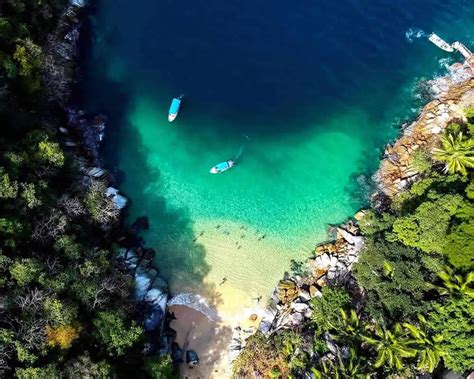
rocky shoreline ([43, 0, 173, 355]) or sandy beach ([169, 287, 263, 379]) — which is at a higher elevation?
rocky shoreline ([43, 0, 173, 355])

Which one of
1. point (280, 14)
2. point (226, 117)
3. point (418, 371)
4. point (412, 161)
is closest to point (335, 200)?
point (412, 161)

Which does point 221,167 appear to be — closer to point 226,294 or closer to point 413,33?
point 226,294

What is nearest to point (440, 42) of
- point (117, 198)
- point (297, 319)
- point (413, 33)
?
point (413, 33)

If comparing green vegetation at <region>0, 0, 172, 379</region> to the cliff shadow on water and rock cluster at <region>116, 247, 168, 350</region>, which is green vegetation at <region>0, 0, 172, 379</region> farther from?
the cliff shadow on water

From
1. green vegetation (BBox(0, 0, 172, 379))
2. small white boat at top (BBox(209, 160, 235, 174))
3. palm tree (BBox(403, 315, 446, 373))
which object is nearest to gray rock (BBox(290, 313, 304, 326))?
palm tree (BBox(403, 315, 446, 373))

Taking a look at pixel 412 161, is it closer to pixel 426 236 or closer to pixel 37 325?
pixel 426 236
